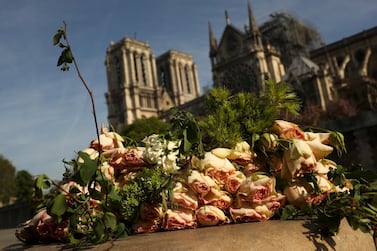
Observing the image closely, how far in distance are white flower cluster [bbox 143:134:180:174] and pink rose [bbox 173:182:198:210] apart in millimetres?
84

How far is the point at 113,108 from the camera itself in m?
65.4

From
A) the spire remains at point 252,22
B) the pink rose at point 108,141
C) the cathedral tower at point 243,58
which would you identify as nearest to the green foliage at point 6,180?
the cathedral tower at point 243,58

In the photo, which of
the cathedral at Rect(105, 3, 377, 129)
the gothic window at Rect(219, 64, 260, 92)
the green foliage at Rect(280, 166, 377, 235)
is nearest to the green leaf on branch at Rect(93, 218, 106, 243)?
the green foliage at Rect(280, 166, 377, 235)

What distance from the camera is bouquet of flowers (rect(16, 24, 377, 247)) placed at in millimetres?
1354

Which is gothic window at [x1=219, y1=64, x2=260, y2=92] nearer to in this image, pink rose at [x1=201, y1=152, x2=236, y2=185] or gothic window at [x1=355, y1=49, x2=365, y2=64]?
gothic window at [x1=355, y1=49, x2=365, y2=64]

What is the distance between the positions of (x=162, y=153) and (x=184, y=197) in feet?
0.77

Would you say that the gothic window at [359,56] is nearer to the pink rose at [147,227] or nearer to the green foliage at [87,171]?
the pink rose at [147,227]

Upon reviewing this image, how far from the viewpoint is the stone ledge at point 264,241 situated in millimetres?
1100

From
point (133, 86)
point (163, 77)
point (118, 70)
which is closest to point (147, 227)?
point (133, 86)

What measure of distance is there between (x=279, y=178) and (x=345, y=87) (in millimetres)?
39901

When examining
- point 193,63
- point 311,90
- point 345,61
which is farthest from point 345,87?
point 193,63

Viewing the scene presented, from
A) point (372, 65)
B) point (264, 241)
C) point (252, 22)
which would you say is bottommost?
point (264, 241)

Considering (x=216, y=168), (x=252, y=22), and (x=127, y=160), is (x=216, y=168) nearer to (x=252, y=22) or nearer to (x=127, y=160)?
(x=127, y=160)

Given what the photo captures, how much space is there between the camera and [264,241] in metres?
1.14
